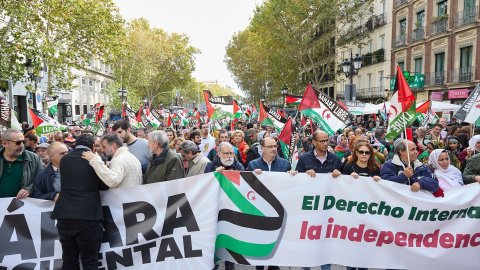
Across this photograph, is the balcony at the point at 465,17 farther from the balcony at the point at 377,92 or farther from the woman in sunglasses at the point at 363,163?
the woman in sunglasses at the point at 363,163

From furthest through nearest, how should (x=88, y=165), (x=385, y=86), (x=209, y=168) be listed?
(x=385, y=86) → (x=209, y=168) → (x=88, y=165)

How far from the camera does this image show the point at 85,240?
3.70m

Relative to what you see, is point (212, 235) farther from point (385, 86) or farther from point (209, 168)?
point (385, 86)

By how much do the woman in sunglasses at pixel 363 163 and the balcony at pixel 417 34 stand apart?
83.5ft

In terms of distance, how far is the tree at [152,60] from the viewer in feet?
129

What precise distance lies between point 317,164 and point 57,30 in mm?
16555

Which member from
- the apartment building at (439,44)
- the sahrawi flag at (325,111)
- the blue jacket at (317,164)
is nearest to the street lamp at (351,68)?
the apartment building at (439,44)

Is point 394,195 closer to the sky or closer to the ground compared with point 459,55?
closer to the ground

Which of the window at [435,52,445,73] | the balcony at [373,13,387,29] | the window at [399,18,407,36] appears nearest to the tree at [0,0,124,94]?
the window at [435,52,445,73]

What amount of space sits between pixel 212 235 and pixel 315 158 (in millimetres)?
1635

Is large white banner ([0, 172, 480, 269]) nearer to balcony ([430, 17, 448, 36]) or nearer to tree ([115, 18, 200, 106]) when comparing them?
balcony ([430, 17, 448, 36])

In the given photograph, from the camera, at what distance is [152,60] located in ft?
135

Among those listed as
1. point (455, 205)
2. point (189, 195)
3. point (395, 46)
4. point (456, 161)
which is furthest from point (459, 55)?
point (189, 195)

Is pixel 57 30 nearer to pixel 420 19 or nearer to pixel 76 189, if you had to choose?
pixel 76 189
